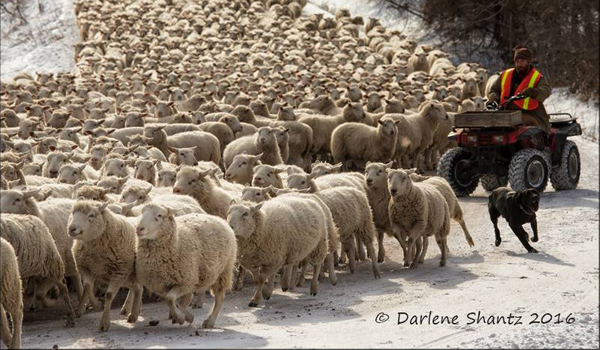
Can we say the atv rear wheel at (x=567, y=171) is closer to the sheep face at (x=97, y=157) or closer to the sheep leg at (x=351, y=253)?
the sheep leg at (x=351, y=253)

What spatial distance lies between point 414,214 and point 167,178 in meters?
3.06

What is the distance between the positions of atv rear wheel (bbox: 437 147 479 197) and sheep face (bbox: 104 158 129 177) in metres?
5.52

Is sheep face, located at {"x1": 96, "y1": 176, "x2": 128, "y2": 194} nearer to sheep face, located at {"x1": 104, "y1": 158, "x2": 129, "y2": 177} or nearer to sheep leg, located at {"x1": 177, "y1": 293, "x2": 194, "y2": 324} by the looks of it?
sheep face, located at {"x1": 104, "y1": 158, "x2": 129, "y2": 177}

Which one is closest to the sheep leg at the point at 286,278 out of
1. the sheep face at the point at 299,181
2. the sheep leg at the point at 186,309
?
the sheep face at the point at 299,181

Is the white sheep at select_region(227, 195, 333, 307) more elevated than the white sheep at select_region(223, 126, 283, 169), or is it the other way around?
the white sheep at select_region(223, 126, 283, 169)

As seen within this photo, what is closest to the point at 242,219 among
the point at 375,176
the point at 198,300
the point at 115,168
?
the point at 198,300

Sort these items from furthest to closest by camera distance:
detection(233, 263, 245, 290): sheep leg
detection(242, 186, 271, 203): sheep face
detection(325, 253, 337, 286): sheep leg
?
1. detection(325, 253, 337, 286): sheep leg
2. detection(242, 186, 271, 203): sheep face
3. detection(233, 263, 245, 290): sheep leg

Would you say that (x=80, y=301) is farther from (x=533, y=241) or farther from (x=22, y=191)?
(x=533, y=241)

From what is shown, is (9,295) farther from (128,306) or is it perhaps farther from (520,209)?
(520,209)

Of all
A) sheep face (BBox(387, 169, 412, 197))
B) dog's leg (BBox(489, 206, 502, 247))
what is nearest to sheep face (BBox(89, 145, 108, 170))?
sheep face (BBox(387, 169, 412, 197))

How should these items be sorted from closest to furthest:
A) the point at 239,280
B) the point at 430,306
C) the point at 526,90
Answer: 1. the point at 430,306
2. the point at 239,280
3. the point at 526,90

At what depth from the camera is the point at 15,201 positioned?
9758 mm

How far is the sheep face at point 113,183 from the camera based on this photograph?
11.6m

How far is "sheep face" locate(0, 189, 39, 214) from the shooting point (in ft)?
31.9
